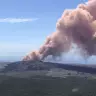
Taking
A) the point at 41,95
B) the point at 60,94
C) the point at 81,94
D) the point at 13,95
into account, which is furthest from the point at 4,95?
the point at 81,94

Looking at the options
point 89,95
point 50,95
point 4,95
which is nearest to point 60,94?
point 50,95

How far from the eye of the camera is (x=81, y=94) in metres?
150

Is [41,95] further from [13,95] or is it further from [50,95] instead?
[13,95]

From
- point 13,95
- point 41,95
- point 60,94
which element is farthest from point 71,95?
point 13,95

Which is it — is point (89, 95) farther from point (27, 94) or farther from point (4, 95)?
point (4, 95)

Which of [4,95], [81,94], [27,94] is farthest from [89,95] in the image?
[4,95]

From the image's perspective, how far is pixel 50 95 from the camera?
147000 millimetres

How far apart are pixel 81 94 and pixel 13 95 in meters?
35.5

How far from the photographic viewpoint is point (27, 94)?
503 ft

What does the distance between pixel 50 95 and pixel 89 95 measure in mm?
19923

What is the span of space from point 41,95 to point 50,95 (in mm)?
5822

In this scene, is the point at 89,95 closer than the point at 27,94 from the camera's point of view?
Yes

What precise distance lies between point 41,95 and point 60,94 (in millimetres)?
10019

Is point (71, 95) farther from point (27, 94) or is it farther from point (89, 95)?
point (27, 94)
